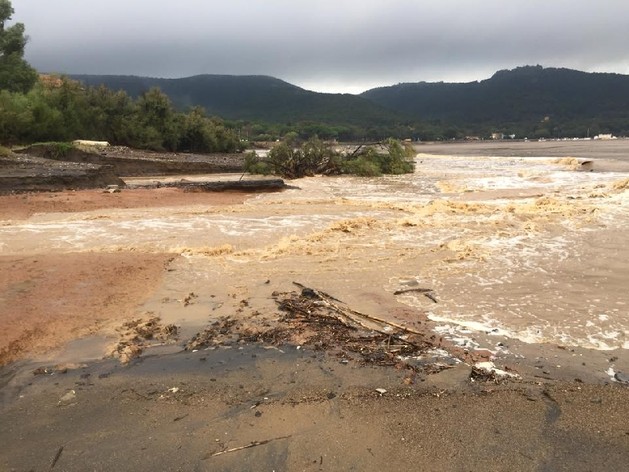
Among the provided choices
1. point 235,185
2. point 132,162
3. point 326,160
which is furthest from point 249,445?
point 132,162

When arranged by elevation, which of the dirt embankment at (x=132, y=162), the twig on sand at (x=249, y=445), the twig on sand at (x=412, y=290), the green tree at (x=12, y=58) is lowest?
the dirt embankment at (x=132, y=162)

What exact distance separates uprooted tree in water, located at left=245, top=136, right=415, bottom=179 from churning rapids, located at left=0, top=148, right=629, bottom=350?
40.3ft

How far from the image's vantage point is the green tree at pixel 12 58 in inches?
1633

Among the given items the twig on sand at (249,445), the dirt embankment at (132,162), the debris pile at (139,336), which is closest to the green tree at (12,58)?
the dirt embankment at (132,162)

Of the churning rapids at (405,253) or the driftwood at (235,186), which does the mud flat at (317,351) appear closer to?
the churning rapids at (405,253)

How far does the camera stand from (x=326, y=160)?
97.8ft

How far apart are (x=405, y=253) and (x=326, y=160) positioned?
2104cm

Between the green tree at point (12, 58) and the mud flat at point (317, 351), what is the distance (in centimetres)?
3743

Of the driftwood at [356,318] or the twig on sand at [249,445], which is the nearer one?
the twig on sand at [249,445]

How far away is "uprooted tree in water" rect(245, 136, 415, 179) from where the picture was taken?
96.3ft

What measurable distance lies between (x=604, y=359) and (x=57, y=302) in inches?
246

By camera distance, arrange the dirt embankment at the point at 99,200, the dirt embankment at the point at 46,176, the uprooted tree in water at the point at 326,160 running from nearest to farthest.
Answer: the dirt embankment at the point at 99,200 < the dirt embankment at the point at 46,176 < the uprooted tree in water at the point at 326,160

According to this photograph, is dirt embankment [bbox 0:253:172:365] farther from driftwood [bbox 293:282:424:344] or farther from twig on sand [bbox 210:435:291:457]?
twig on sand [bbox 210:435:291:457]

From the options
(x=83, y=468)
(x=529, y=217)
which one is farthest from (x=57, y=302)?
(x=529, y=217)
